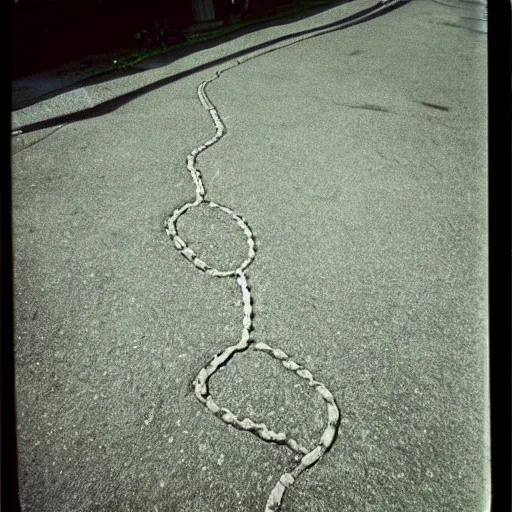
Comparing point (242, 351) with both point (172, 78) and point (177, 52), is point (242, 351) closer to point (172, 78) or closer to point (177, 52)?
point (172, 78)

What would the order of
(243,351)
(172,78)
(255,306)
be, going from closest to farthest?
1. (243,351)
2. (255,306)
3. (172,78)

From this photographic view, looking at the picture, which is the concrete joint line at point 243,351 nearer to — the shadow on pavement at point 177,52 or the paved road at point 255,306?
the paved road at point 255,306

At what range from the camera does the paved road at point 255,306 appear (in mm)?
1592

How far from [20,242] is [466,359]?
9.85 feet

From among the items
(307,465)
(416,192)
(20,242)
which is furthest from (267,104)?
(307,465)

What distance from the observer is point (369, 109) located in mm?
4660

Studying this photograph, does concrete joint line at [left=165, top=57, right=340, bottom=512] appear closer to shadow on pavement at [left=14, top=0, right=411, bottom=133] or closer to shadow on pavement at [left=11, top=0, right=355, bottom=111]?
shadow on pavement at [left=14, top=0, right=411, bottom=133]

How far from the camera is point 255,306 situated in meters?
2.28

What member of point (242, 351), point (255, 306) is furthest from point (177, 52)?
point (242, 351)

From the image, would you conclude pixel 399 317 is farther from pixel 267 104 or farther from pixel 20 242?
pixel 267 104

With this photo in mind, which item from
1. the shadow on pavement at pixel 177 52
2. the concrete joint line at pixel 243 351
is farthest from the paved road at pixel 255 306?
the shadow on pavement at pixel 177 52

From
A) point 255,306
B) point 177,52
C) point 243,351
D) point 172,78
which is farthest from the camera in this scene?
point 177,52

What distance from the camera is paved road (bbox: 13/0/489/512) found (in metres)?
1.59

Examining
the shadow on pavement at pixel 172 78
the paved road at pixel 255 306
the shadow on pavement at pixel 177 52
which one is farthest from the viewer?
the shadow on pavement at pixel 177 52
